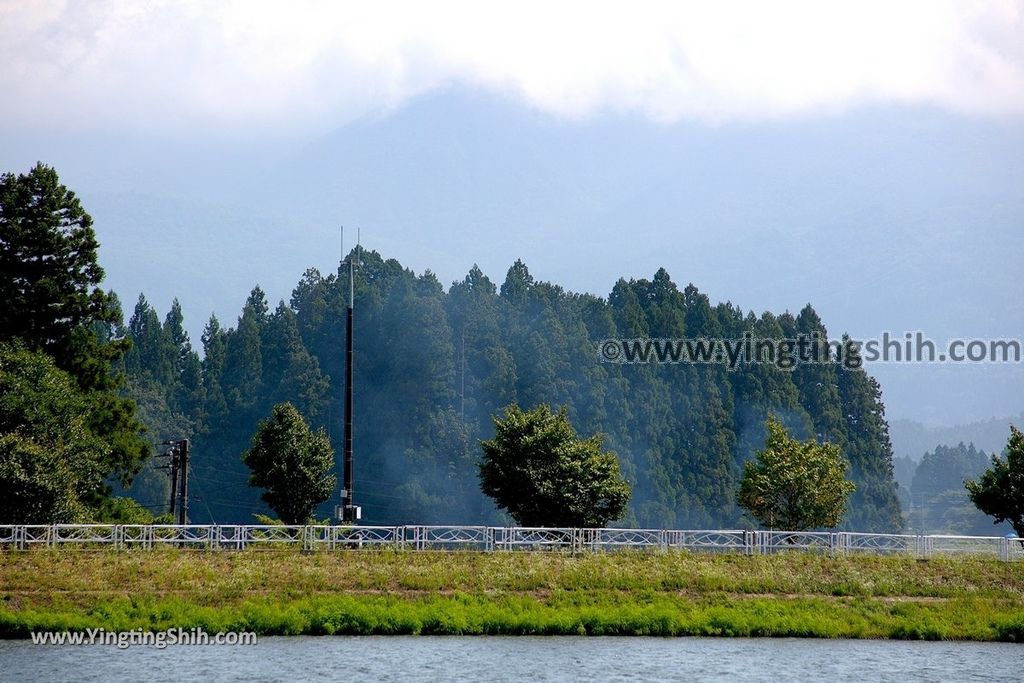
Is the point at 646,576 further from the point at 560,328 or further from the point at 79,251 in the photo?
the point at 560,328

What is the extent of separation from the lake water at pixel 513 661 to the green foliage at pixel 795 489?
21355mm

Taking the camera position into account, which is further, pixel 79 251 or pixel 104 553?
pixel 79 251

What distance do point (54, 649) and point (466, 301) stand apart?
109m

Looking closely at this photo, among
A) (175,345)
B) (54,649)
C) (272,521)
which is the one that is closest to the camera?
(54,649)

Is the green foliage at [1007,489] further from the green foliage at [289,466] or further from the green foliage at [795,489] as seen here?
the green foliage at [289,466]

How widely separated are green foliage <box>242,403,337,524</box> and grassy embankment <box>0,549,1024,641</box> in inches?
620

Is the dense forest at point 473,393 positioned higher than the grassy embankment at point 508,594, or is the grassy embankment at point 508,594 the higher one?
the dense forest at point 473,393

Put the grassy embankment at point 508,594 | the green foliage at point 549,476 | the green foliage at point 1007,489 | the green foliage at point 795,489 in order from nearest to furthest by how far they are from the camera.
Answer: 1. the grassy embankment at point 508,594
2. the green foliage at point 1007,489
3. the green foliage at point 549,476
4. the green foliage at point 795,489

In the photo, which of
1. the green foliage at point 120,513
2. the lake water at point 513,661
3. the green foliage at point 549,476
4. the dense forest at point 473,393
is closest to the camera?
the lake water at point 513,661

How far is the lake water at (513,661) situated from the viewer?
128 feet

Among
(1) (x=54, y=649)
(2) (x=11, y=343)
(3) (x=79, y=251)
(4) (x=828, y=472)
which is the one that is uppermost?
(3) (x=79, y=251)

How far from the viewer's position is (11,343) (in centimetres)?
7256

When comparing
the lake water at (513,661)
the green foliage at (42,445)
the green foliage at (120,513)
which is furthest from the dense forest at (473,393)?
the lake water at (513,661)

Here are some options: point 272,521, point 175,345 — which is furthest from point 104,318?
point 175,345
